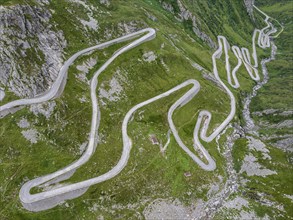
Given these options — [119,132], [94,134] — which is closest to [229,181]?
[119,132]

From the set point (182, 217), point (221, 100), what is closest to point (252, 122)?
point (221, 100)

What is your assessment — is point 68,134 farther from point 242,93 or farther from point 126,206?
point 242,93

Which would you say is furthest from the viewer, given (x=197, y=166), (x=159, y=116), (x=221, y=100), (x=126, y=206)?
(x=221, y=100)

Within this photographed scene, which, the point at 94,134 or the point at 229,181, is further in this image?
the point at 229,181

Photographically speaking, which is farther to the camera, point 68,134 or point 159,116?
point 159,116

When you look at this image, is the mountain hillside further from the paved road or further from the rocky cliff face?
the paved road

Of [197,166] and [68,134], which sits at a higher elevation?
[68,134]

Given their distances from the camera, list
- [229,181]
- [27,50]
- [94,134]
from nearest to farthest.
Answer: [94,134] < [229,181] < [27,50]

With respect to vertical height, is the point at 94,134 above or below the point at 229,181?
above

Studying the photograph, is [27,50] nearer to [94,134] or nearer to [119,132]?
[94,134]
